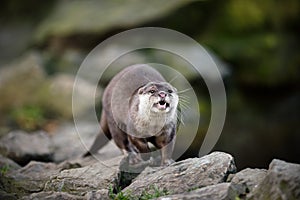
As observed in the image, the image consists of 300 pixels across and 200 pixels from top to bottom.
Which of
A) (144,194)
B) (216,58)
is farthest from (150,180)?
(216,58)

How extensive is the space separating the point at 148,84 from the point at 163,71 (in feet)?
9.44

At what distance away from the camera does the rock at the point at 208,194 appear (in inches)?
112

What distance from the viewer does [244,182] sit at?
9.83 ft

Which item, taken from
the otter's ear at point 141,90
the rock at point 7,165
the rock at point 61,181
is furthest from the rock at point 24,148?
the otter's ear at point 141,90

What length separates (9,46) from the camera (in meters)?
9.55

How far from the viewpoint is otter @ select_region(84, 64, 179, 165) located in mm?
3727

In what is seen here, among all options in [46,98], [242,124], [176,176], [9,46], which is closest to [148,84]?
[176,176]

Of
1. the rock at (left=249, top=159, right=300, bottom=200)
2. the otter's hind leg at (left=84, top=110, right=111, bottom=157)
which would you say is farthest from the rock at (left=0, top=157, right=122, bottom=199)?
the rock at (left=249, top=159, right=300, bottom=200)

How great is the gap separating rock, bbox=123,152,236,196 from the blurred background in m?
3.21

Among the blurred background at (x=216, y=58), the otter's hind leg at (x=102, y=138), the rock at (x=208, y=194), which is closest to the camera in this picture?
the rock at (x=208, y=194)

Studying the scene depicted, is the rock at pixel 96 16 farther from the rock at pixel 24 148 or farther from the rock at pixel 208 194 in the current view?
the rock at pixel 208 194

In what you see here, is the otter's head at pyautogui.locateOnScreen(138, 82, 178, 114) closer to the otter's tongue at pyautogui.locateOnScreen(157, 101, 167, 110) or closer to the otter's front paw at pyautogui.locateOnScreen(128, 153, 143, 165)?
the otter's tongue at pyautogui.locateOnScreen(157, 101, 167, 110)

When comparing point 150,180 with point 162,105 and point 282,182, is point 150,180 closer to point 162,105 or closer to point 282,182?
point 162,105

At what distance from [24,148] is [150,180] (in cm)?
165
